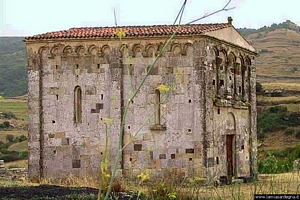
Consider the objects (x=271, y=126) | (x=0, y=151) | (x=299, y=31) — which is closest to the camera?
(x=0, y=151)

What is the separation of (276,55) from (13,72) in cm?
3172

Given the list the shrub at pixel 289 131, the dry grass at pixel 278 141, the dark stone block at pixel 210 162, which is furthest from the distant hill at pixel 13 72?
the dark stone block at pixel 210 162

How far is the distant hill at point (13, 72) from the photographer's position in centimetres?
6850

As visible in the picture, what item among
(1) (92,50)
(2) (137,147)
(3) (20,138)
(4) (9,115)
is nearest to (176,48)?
(1) (92,50)

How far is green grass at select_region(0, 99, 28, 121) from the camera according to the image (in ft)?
184

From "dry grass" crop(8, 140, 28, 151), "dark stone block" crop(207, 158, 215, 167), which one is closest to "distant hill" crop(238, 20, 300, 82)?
"dry grass" crop(8, 140, 28, 151)

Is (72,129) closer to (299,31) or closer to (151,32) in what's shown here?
(151,32)

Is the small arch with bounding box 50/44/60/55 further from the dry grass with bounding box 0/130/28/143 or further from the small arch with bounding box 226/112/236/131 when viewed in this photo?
the dry grass with bounding box 0/130/28/143

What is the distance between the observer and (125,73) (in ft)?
73.2

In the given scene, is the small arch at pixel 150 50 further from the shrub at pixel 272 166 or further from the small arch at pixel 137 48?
the shrub at pixel 272 166

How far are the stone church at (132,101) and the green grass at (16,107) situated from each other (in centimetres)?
3306

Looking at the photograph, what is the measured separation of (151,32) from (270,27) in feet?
306

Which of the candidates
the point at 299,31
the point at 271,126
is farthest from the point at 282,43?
the point at 271,126

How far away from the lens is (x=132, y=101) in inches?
846
